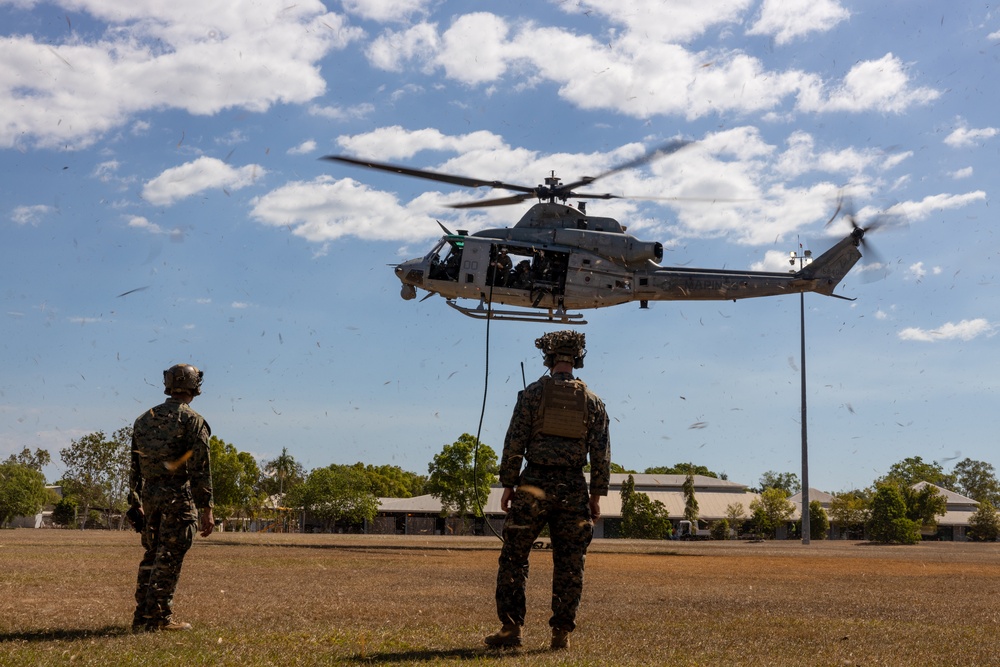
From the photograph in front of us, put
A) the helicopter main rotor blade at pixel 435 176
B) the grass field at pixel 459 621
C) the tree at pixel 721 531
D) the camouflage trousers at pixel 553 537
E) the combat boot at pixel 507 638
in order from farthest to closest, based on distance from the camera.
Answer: the tree at pixel 721 531 < the helicopter main rotor blade at pixel 435 176 < the camouflage trousers at pixel 553 537 < the combat boot at pixel 507 638 < the grass field at pixel 459 621

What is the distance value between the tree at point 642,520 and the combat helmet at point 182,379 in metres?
73.0

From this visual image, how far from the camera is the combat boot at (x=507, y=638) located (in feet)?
23.5

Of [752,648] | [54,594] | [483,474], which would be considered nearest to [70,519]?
[483,474]

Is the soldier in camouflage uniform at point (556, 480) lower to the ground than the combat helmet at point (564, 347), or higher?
lower

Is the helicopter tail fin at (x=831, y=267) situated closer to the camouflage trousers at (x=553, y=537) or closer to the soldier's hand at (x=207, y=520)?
the camouflage trousers at (x=553, y=537)

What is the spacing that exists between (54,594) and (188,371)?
478cm

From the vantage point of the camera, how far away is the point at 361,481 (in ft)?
334

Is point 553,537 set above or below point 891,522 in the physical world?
above

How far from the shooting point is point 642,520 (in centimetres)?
7888

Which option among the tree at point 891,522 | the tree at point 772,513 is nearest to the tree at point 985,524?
the tree at point 891,522

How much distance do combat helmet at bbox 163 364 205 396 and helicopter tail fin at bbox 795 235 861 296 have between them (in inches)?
886

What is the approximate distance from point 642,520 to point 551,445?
242 feet

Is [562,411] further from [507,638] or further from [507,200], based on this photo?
[507,200]

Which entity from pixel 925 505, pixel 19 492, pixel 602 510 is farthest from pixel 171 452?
pixel 19 492
